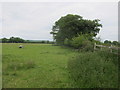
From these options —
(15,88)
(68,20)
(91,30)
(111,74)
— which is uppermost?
(68,20)

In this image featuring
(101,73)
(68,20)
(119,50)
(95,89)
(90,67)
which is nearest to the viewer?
(95,89)

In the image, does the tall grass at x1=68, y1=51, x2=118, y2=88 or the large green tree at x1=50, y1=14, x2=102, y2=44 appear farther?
the large green tree at x1=50, y1=14, x2=102, y2=44

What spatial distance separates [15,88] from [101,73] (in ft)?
9.57

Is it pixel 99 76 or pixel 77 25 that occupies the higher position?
pixel 77 25

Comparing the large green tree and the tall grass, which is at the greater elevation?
the large green tree

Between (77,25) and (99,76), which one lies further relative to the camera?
(77,25)

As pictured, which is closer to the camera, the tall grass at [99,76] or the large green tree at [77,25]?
the tall grass at [99,76]

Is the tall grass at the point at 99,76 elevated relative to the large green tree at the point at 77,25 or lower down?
lower down

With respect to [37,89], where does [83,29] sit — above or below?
above

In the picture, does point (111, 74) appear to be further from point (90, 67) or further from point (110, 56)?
point (110, 56)

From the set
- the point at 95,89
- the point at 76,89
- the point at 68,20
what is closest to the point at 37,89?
the point at 76,89

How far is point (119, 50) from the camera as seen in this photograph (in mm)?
6113

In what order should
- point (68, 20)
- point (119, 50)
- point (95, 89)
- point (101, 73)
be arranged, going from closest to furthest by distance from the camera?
point (95, 89), point (101, 73), point (119, 50), point (68, 20)

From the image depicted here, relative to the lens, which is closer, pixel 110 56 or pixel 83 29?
pixel 110 56
